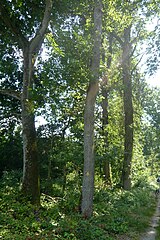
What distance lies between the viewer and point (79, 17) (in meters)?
13.0

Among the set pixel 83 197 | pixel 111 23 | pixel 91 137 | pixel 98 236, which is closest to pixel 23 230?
pixel 98 236

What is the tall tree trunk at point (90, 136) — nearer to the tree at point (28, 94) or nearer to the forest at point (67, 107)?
the forest at point (67, 107)

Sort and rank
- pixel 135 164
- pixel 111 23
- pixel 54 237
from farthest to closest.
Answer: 1. pixel 135 164
2. pixel 111 23
3. pixel 54 237

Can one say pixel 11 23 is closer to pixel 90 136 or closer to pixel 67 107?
pixel 67 107

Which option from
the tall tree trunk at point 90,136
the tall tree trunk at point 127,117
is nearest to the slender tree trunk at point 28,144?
the tall tree trunk at point 90,136

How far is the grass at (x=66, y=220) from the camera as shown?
7.08 meters

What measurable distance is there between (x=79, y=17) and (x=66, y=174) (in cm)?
903

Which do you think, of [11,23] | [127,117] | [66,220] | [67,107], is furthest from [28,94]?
[127,117]

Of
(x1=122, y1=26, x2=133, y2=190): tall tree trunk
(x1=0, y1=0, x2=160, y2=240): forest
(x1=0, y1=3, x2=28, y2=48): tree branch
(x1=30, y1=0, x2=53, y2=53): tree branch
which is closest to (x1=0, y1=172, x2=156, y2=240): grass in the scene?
(x1=0, y1=0, x2=160, y2=240): forest

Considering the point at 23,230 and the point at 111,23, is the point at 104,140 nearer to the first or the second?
the point at 111,23

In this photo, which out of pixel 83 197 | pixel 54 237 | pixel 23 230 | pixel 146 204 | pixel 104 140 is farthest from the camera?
pixel 146 204

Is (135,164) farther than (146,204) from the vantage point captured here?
Yes

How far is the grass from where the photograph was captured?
23.2 ft

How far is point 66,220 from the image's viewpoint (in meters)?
7.83
